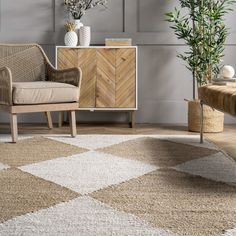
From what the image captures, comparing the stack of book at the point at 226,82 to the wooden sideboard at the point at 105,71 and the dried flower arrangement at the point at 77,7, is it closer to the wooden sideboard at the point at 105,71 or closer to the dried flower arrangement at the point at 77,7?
the wooden sideboard at the point at 105,71

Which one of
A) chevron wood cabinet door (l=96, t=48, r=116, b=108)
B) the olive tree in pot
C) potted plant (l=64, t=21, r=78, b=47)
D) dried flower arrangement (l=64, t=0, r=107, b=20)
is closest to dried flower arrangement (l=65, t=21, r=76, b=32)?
potted plant (l=64, t=21, r=78, b=47)

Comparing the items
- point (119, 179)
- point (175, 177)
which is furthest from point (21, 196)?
point (175, 177)

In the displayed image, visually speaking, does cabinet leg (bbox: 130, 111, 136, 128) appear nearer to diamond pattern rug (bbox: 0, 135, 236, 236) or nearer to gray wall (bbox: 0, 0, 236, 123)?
gray wall (bbox: 0, 0, 236, 123)

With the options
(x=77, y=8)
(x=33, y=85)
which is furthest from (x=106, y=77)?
(x=33, y=85)

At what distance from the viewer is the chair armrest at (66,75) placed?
10.4ft

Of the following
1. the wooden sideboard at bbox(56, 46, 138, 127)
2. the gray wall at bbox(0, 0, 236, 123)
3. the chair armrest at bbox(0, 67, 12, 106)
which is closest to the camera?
the chair armrest at bbox(0, 67, 12, 106)

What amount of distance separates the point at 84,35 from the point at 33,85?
3.24 ft

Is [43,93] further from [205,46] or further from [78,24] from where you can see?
[205,46]

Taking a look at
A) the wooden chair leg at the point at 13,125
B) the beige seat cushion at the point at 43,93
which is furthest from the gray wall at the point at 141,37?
the wooden chair leg at the point at 13,125

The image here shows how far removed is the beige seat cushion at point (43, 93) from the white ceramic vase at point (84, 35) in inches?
31.3

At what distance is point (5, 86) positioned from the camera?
9.55 feet

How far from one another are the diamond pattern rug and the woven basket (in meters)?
0.61

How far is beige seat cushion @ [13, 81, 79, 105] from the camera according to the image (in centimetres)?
288

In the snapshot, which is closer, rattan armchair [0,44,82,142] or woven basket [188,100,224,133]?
rattan armchair [0,44,82,142]
